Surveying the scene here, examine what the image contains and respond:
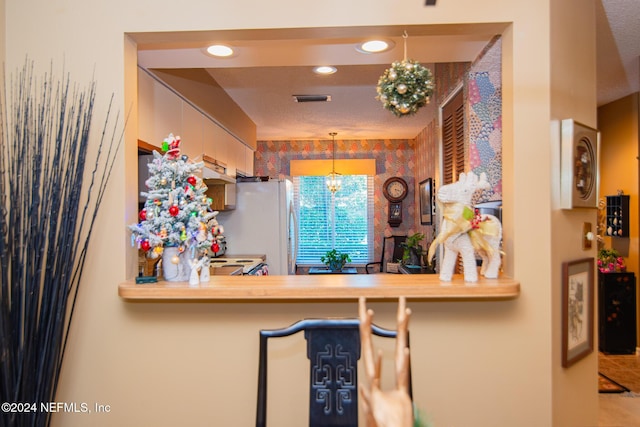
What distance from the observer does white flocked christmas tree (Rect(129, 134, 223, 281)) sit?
60.4 inches

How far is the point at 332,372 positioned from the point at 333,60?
1.82 m

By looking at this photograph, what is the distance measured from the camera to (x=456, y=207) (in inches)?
58.4

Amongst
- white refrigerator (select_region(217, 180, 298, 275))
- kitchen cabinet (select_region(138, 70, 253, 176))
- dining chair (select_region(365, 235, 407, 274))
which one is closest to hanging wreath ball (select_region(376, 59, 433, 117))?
kitchen cabinet (select_region(138, 70, 253, 176))

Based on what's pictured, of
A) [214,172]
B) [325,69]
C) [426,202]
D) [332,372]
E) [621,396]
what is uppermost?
[325,69]

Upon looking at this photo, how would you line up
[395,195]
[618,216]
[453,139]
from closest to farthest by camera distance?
1. [453,139]
2. [618,216]
3. [395,195]

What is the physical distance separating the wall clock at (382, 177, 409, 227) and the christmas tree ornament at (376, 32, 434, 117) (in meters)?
4.80

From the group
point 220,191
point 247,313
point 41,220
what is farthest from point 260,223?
point 41,220

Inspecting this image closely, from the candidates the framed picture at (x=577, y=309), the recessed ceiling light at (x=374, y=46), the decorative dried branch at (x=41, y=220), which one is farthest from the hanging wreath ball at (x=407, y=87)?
the decorative dried branch at (x=41, y=220)

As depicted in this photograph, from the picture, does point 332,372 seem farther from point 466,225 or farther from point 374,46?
point 374,46

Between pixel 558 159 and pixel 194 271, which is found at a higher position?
pixel 558 159

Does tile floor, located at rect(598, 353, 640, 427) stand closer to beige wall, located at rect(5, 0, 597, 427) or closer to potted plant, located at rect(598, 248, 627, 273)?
potted plant, located at rect(598, 248, 627, 273)

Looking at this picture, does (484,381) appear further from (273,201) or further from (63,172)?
(273,201)

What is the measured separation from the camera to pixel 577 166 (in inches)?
63.0

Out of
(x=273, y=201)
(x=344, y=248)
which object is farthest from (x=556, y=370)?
(x=344, y=248)
